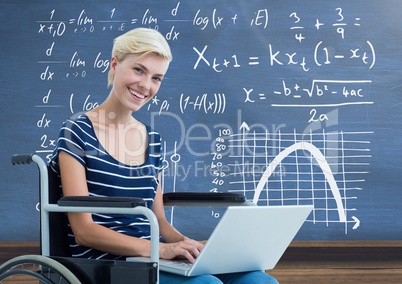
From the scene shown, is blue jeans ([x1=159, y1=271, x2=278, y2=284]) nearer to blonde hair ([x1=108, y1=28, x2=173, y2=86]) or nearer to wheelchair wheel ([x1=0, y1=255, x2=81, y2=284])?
wheelchair wheel ([x1=0, y1=255, x2=81, y2=284])

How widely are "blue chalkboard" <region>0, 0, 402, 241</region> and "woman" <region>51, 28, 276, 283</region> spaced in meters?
1.33

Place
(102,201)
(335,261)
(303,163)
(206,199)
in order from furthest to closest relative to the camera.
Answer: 1. (303,163)
2. (335,261)
3. (206,199)
4. (102,201)

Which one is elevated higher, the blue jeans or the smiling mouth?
the smiling mouth

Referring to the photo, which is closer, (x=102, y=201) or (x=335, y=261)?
(x=102, y=201)

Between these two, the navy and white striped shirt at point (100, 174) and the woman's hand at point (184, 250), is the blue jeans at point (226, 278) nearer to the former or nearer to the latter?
the woman's hand at point (184, 250)

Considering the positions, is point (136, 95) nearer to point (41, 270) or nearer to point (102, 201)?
point (102, 201)

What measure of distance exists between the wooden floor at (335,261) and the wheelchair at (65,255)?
4.73 feet

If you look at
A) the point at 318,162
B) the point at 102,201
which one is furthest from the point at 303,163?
the point at 102,201

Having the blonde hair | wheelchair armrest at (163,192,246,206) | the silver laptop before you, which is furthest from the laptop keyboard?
the blonde hair

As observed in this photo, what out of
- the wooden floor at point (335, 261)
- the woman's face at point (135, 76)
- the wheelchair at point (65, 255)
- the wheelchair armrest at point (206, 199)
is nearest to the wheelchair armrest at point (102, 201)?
the wheelchair at point (65, 255)

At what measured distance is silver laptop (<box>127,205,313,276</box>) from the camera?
4.39 feet

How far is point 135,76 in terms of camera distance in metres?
1.63

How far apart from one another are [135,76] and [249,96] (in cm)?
151

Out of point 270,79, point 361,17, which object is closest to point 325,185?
point 270,79
